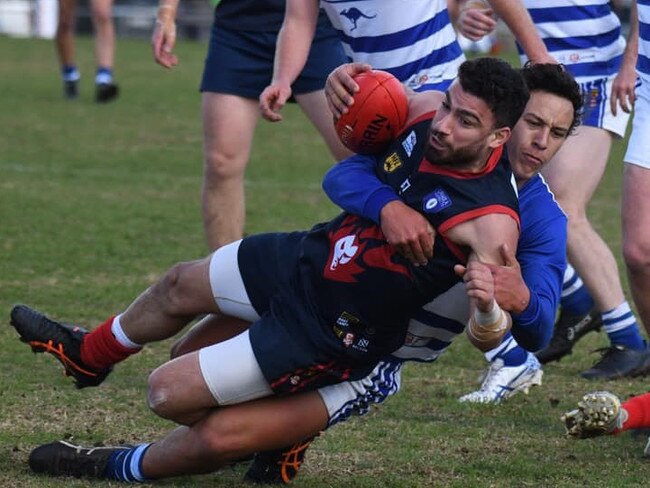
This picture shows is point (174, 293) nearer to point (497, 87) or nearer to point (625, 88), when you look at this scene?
point (497, 87)

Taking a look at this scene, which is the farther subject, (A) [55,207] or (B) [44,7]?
(B) [44,7]

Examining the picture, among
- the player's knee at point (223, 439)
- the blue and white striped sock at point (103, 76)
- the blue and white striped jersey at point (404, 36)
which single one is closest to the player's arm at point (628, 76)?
the blue and white striped jersey at point (404, 36)

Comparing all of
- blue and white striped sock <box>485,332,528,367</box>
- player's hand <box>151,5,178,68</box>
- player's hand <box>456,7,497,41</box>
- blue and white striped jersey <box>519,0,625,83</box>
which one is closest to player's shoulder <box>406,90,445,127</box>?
blue and white striped sock <box>485,332,528,367</box>

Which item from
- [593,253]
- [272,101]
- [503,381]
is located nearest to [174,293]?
[272,101]

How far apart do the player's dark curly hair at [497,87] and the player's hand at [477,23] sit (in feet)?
6.66

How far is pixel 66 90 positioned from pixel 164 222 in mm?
7045

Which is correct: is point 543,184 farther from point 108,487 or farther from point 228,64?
point 228,64

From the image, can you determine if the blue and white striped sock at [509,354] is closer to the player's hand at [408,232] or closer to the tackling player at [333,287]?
the tackling player at [333,287]

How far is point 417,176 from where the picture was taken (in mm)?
4145

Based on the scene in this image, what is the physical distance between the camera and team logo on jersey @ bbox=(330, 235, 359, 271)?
13.7ft

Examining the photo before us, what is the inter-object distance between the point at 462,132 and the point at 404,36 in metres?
1.95

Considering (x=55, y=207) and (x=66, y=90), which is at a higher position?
(x=55, y=207)

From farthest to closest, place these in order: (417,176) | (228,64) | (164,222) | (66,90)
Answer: (66,90)
(164,222)
(228,64)
(417,176)

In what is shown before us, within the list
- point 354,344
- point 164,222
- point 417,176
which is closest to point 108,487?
point 354,344
